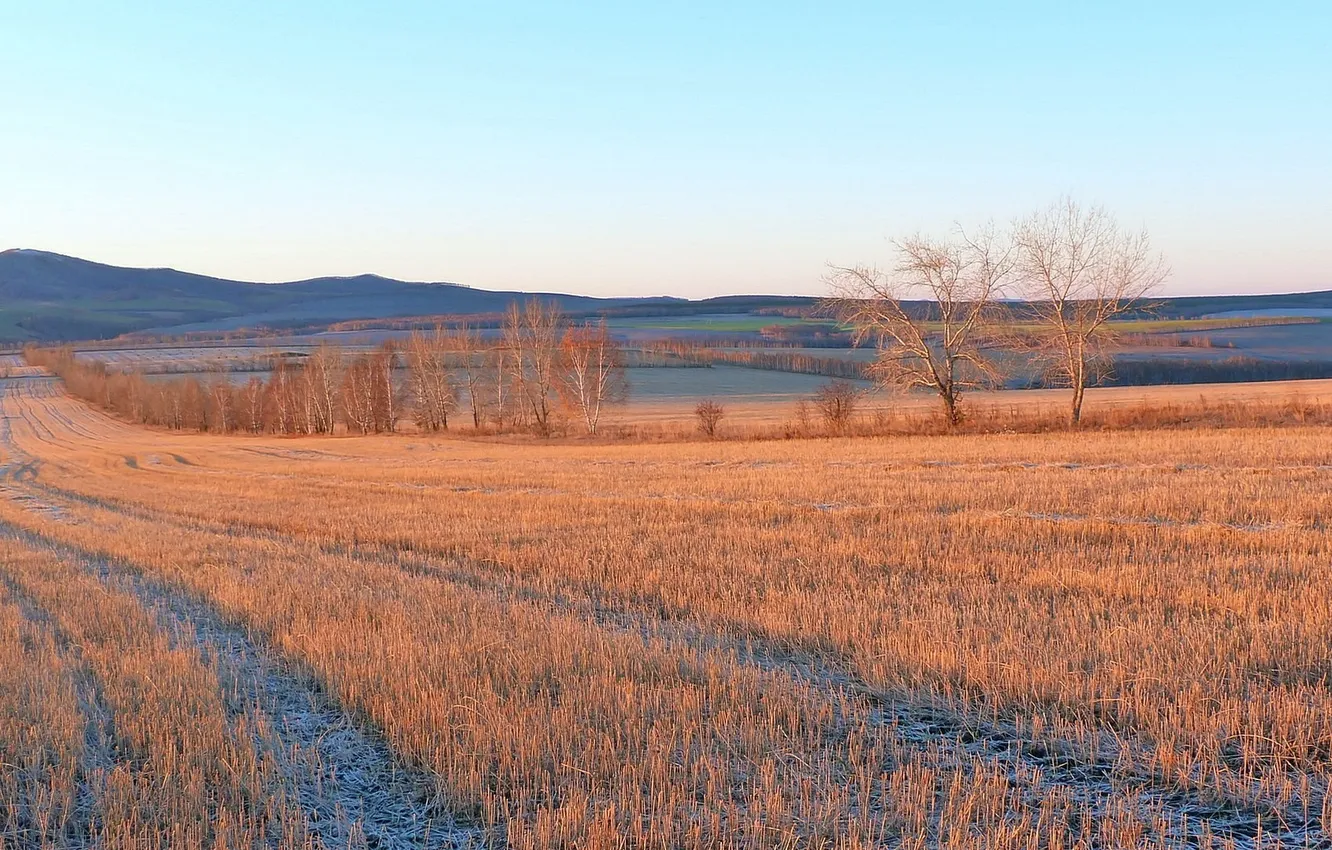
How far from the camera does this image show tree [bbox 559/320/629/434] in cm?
5788

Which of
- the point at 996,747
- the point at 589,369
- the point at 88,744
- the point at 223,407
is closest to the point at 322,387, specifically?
the point at 223,407

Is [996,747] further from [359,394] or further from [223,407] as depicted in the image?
[223,407]

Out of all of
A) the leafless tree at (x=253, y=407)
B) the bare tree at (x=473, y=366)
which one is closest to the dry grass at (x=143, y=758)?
the bare tree at (x=473, y=366)

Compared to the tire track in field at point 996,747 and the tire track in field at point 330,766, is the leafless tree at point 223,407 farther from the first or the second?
the tire track in field at point 996,747

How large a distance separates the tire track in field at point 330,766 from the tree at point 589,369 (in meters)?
49.4

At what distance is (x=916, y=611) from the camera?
845cm

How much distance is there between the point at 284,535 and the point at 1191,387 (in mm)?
77700

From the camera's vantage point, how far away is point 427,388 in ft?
220

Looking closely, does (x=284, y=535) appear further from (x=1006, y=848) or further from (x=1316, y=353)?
(x=1316, y=353)

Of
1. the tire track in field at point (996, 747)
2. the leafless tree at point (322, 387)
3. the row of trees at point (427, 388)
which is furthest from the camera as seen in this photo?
the leafless tree at point (322, 387)

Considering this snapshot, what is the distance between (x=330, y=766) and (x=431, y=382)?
209 ft

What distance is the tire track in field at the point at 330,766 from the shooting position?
4.66m

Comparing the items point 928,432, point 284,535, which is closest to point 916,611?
Answer: point 284,535

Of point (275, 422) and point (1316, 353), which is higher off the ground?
point (1316, 353)
